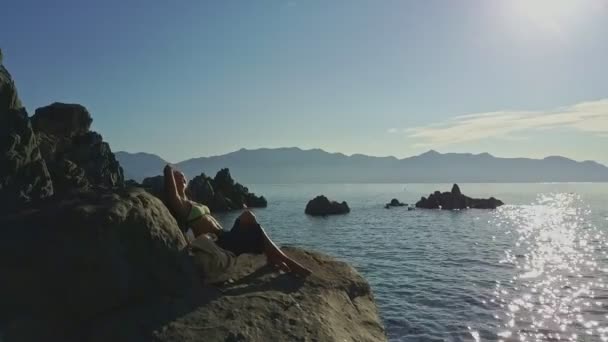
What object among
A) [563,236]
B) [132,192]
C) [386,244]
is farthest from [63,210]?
[563,236]

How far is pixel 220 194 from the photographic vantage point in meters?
102

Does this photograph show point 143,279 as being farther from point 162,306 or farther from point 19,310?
point 19,310

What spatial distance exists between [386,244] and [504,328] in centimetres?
2608

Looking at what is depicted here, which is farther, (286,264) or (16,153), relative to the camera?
(16,153)

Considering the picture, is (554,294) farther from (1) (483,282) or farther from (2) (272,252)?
(2) (272,252)

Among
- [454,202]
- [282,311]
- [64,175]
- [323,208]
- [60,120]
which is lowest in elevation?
[323,208]

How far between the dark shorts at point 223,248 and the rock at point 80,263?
71 cm

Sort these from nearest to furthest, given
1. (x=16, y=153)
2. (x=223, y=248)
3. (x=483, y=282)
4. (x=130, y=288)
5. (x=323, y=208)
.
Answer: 1. (x=130, y=288)
2. (x=223, y=248)
3. (x=483, y=282)
4. (x=16, y=153)
5. (x=323, y=208)

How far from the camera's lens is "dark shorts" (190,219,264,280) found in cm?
955

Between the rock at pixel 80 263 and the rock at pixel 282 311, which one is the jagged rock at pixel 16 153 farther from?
the rock at pixel 282 311

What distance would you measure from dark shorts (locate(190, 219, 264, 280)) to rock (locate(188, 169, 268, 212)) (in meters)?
83.6

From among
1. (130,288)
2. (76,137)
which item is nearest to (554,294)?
(130,288)

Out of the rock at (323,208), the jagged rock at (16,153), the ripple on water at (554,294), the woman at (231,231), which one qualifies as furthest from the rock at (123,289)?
the rock at (323,208)

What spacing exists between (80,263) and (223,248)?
3767mm
